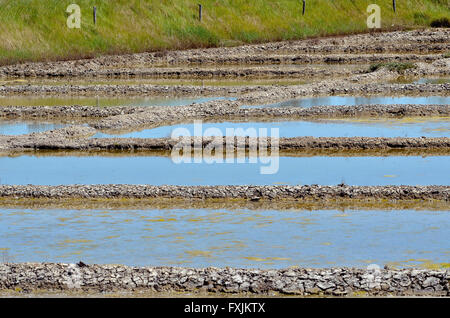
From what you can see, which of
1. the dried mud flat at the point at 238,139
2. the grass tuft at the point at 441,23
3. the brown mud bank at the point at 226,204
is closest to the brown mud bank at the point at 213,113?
the dried mud flat at the point at 238,139

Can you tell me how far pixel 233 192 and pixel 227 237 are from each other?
8.85ft

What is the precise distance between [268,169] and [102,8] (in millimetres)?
27133

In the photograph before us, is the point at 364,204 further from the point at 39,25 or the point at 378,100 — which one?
the point at 39,25

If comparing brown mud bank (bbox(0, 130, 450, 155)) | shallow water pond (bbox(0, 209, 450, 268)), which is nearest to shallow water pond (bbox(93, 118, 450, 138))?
brown mud bank (bbox(0, 130, 450, 155))

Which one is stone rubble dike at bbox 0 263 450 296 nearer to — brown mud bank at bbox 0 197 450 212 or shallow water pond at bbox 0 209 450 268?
shallow water pond at bbox 0 209 450 268

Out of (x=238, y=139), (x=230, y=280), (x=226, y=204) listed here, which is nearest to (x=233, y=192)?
(x=226, y=204)

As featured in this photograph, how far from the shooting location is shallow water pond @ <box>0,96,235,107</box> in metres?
29.7

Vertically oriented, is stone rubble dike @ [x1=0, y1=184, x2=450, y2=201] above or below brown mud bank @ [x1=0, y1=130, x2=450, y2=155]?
below

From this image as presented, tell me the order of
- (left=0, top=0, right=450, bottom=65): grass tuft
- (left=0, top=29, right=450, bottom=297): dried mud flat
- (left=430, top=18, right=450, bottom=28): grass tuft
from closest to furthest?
1. (left=0, top=29, right=450, bottom=297): dried mud flat
2. (left=0, top=0, right=450, bottom=65): grass tuft
3. (left=430, top=18, right=450, bottom=28): grass tuft

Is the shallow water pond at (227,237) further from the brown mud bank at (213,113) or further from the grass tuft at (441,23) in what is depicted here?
the grass tuft at (441,23)

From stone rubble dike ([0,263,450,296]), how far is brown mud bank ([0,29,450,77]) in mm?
25988

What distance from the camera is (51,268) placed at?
37.9ft

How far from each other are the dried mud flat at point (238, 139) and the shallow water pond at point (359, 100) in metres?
0.68
